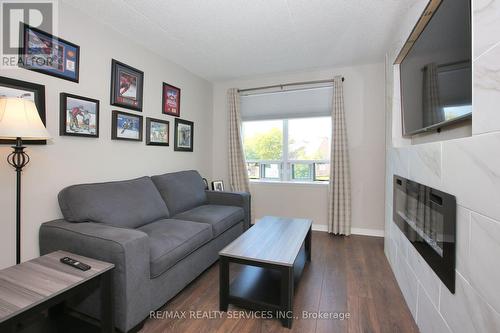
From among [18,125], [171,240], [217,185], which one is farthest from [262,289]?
[217,185]

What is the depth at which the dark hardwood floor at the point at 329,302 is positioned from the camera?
1.60 m

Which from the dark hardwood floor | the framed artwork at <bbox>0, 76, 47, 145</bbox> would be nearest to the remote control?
the dark hardwood floor

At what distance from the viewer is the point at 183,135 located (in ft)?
11.5

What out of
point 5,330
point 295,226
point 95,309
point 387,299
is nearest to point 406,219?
point 387,299

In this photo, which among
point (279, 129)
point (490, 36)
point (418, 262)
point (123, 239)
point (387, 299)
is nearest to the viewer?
point (490, 36)

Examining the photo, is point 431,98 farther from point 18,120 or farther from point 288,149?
point 18,120

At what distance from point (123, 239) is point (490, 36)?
2060 mm

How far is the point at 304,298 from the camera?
76.0 inches

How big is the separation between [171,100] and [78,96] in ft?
4.13

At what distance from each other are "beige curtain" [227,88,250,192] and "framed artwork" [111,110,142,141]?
1.57 metres

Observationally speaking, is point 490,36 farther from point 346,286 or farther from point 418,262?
point 346,286

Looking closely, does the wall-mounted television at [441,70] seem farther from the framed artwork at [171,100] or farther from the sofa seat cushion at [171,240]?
the framed artwork at [171,100]

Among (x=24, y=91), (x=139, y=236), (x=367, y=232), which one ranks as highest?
(x=24, y=91)

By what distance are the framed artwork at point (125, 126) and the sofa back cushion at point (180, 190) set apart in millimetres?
527
